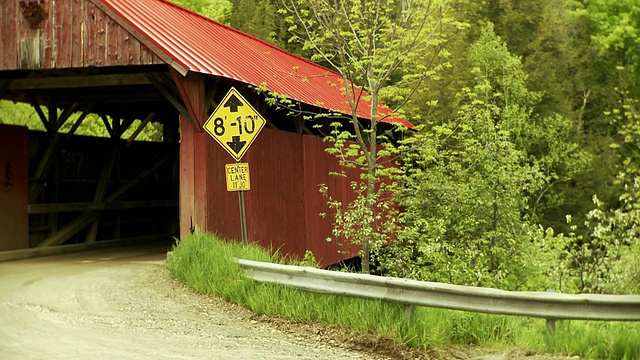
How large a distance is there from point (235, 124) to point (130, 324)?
3494 mm

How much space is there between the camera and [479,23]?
4041cm

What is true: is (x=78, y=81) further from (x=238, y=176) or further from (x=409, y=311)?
(x=409, y=311)

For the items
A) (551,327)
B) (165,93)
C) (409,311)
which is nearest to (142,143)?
(165,93)

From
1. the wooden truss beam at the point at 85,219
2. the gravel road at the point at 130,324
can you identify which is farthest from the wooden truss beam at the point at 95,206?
the gravel road at the point at 130,324

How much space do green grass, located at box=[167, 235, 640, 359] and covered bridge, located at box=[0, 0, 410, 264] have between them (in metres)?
3.59

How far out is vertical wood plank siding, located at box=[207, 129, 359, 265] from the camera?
548 inches

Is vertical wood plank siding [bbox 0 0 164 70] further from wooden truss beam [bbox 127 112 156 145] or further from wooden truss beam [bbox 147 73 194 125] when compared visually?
wooden truss beam [bbox 127 112 156 145]

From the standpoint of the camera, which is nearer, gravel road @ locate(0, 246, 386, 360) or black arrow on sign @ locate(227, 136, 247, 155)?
gravel road @ locate(0, 246, 386, 360)

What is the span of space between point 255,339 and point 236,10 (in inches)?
1438

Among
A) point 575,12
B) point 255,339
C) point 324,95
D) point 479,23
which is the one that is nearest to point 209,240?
point 255,339

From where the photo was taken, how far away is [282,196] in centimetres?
1588

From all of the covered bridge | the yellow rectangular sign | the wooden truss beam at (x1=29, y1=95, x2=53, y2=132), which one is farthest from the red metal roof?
the wooden truss beam at (x1=29, y1=95, x2=53, y2=132)

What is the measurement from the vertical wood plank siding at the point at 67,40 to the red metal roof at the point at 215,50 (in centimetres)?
34

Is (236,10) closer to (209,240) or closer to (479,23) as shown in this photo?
(479,23)
